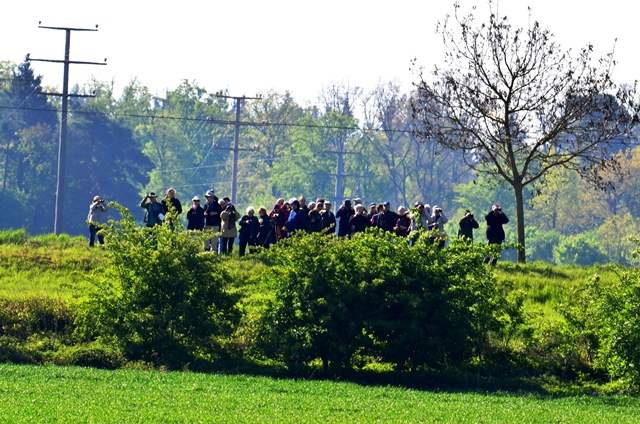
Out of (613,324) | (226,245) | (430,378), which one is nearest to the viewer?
(613,324)

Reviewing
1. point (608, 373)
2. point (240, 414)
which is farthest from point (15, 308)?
point (608, 373)

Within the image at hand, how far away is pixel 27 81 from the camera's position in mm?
84438

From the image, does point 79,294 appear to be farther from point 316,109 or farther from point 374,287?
point 316,109

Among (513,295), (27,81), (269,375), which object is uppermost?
(27,81)

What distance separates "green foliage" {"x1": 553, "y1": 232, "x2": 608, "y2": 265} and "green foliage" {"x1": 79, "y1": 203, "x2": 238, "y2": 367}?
197 feet

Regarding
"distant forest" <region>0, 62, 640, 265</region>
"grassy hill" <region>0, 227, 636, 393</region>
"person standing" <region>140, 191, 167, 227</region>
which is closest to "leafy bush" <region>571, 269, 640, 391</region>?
"grassy hill" <region>0, 227, 636, 393</region>

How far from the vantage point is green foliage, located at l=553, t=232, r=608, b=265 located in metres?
81.4

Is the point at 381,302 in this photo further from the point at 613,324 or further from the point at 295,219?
the point at 295,219

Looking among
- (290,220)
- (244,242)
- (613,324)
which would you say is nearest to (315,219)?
(290,220)

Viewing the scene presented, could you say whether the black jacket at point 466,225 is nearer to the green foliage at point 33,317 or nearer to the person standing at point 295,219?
the person standing at point 295,219

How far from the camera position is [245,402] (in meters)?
18.1

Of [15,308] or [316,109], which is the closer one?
[15,308]

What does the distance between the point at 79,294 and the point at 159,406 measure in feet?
26.6

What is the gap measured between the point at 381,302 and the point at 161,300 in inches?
167
